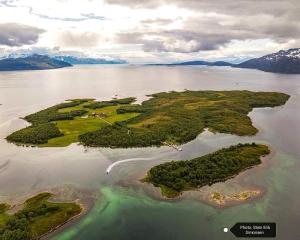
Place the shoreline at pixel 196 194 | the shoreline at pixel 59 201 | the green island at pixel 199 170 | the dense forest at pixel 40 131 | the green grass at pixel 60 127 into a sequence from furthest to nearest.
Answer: the dense forest at pixel 40 131 < the green grass at pixel 60 127 < the green island at pixel 199 170 < the shoreline at pixel 196 194 < the shoreline at pixel 59 201

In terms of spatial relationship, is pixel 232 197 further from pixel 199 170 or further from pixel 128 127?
pixel 128 127

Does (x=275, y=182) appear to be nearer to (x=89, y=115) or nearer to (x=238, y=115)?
(x=238, y=115)

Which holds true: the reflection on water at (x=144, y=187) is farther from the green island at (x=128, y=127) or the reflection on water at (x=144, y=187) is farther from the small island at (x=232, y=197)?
the green island at (x=128, y=127)

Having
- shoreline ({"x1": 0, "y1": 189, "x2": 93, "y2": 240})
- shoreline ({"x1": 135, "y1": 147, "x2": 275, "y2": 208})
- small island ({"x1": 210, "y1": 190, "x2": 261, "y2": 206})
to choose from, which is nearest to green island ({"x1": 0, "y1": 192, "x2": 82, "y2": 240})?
shoreline ({"x1": 0, "y1": 189, "x2": 93, "y2": 240})

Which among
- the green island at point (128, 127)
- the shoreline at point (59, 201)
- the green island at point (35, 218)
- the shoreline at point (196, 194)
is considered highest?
the green island at point (128, 127)

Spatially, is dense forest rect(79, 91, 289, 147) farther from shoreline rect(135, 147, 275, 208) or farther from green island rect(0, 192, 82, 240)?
green island rect(0, 192, 82, 240)

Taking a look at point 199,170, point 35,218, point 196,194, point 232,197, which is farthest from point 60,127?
point 232,197

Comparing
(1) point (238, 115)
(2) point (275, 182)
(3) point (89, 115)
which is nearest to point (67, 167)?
(2) point (275, 182)

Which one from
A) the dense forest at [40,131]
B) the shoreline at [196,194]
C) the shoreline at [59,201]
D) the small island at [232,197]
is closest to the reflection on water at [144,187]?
the shoreline at [196,194]
